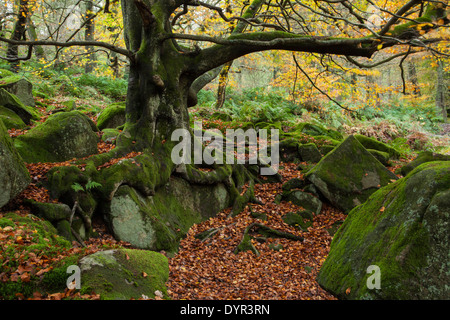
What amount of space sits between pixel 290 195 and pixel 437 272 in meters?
6.55

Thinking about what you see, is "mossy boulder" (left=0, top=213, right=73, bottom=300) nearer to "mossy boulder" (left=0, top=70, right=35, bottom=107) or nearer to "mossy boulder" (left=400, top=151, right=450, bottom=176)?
"mossy boulder" (left=0, top=70, right=35, bottom=107)

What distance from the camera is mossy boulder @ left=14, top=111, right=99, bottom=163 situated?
6.83 metres

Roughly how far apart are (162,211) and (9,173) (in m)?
3.39

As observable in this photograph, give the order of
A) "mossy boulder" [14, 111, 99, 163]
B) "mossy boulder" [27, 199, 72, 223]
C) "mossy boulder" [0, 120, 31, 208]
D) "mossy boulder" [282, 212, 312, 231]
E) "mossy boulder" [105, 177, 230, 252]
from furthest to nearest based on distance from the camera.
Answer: "mossy boulder" [282, 212, 312, 231], "mossy boulder" [14, 111, 99, 163], "mossy boulder" [105, 177, 230, 252], "mossy boulder" [27, 199, 72, 223], "mossy boulder" [0, 120, 31, 208]

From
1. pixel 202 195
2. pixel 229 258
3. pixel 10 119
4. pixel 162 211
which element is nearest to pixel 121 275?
pixel 229 258

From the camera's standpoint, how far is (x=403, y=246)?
3.73 m

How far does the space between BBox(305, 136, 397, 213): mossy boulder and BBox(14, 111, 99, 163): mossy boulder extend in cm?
668

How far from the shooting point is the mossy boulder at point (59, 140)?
6.83 m

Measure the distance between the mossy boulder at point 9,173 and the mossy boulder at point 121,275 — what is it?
1.91 metres

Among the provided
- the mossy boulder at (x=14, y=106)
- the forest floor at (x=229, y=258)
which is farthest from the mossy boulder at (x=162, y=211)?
the mossy boulder at (x=14, y=106)

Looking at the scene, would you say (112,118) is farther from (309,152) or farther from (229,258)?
(309,152)

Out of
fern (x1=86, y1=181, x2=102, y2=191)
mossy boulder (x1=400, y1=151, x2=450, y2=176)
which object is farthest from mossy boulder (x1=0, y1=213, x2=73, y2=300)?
mossy boulder (x1=400, y1=151, x2=450, y2=176)

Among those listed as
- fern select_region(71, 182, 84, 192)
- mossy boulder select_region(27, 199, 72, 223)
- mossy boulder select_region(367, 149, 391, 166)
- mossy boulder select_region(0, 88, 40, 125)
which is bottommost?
mossy boulder select_region(27, 199, 72, 223)
